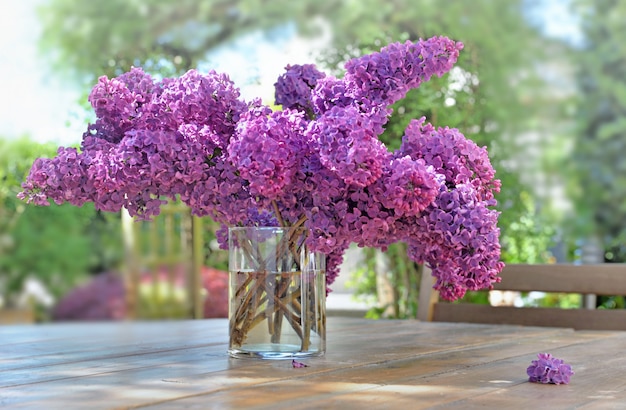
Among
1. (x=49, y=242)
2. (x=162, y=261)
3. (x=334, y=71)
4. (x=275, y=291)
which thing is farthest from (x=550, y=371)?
(x=49, y=242)

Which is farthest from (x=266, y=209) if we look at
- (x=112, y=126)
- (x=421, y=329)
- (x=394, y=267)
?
(x=394, y=267)

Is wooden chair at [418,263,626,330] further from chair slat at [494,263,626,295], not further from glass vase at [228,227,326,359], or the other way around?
glass vase at [228,227,326,359]

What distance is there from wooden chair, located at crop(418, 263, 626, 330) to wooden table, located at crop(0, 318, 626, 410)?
22cm

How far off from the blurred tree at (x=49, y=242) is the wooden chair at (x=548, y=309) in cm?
273

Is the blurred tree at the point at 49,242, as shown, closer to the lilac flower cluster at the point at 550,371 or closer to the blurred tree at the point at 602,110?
the blurred tree at the point at 602,110

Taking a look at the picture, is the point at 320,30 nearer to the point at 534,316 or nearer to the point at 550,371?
the point at 534,316

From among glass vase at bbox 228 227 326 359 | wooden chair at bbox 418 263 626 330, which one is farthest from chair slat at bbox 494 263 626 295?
glass vase at bbox 228 227 326 359

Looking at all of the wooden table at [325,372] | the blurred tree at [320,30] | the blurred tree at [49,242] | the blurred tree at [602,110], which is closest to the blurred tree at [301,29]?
the blurred tree at [320,30]

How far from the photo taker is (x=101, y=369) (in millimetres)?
1390

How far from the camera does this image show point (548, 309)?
2283 mm

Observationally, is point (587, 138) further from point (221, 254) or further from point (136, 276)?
point (136, 276)

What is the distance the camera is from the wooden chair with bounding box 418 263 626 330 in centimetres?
223

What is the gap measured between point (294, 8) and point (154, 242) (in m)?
2.39

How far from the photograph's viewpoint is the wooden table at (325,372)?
1.10 meters
